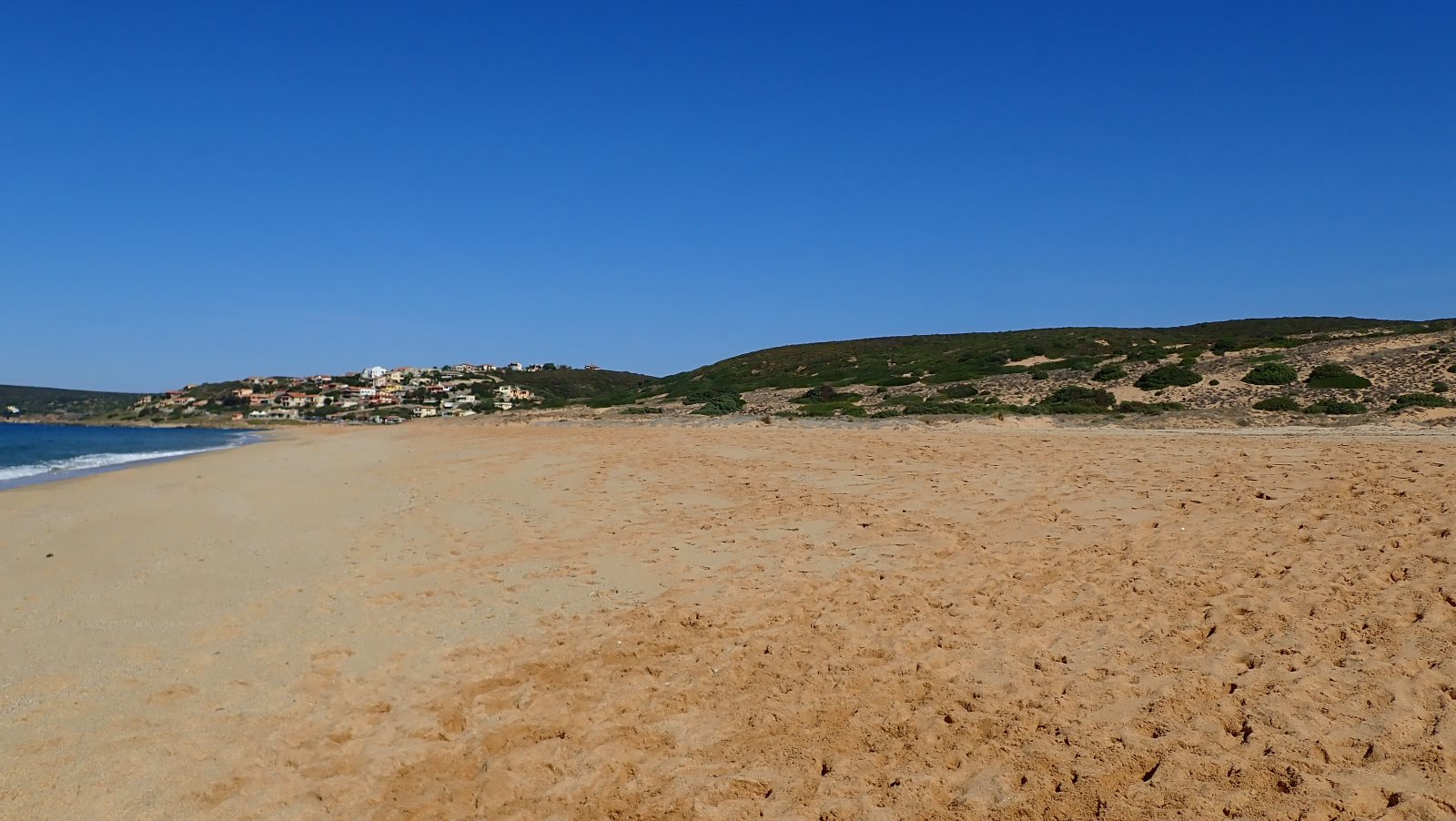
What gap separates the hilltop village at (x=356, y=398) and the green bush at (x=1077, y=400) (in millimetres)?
47008

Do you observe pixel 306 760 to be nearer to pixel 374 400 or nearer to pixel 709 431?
pixel 709 431

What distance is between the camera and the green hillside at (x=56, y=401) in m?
134

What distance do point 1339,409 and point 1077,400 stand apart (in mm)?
7075

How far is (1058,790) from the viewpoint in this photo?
355 centimetres

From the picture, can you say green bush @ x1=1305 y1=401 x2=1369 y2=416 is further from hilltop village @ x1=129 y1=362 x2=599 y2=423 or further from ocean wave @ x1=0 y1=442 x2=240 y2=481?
hilltop village @ x1=129 y1=362 x2=599 y2=423

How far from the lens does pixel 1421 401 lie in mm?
19562

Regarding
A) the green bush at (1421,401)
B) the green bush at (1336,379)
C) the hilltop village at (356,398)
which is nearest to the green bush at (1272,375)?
the green bush at (1336,379)

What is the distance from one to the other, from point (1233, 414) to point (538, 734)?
2253 cm

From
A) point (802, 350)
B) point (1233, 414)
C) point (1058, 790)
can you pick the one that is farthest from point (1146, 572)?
point (802, 350)

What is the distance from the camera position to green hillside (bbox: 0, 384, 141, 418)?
440 feet

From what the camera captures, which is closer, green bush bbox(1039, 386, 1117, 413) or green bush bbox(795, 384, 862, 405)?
green bush bbox(1039, 386, 1117, 413)

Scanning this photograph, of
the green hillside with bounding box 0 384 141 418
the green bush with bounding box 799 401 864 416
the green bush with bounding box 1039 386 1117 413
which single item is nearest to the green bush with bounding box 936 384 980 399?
the green bush with bounding box 1039 386 1117 413

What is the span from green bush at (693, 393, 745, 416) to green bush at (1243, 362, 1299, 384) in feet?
64.1

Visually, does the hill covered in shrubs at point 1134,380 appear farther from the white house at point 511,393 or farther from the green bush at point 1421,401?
the white house at point 511,393
